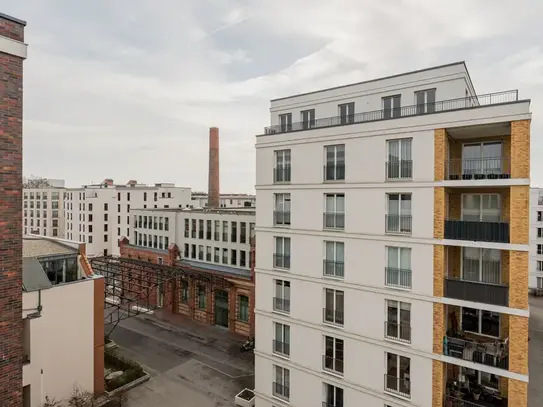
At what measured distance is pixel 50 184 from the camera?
9750 centimetres

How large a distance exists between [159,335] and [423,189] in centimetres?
2812

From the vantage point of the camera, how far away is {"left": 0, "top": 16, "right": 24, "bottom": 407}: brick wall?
788 cm

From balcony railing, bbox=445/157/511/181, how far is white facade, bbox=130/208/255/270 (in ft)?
64.9

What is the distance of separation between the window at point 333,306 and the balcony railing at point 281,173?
6.46 m

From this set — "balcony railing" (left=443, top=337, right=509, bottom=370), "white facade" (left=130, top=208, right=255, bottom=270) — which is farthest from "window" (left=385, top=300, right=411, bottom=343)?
"white facade" (left=130, top=208, right=255, bottom=270)

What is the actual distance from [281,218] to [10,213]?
13415 millimetres

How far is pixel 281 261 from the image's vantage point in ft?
64.2

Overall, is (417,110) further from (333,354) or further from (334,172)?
(333,354)

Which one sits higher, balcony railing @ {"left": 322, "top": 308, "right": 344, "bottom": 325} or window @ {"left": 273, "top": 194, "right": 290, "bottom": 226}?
window @ {"left": 273, "top": 194, "right": 290, "bottom": 226}

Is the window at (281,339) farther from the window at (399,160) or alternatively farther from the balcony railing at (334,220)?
the window at (399,160)

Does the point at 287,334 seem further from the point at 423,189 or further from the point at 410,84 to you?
the point at 410,84

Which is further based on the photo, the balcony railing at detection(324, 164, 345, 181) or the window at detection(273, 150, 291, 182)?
the window at detection(273, 150, 291, 182)

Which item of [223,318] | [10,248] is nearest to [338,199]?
[10,248]

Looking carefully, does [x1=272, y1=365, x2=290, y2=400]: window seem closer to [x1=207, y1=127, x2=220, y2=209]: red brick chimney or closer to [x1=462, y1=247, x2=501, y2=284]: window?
[x1=462, y1=247, x2=501, y2=284]: window
